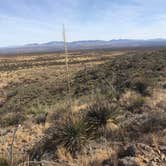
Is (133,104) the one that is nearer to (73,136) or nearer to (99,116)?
(99,116)

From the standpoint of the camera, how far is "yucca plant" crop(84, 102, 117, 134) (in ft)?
25.1

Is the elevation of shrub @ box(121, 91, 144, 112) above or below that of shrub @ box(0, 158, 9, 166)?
below

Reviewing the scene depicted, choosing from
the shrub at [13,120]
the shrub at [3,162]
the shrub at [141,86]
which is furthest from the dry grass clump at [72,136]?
the shrub at [141,86]

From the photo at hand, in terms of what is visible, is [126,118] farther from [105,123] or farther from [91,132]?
[91,132]

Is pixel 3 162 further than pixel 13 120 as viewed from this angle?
No

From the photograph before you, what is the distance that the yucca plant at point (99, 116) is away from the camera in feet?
25.1

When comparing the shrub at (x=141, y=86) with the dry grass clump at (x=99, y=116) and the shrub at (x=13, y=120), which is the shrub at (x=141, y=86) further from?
the shrub at (x=13, y=120)

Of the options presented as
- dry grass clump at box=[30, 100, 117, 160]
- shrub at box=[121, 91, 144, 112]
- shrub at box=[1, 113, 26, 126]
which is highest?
dry grass clump at box=[30, 100, 117, 160]

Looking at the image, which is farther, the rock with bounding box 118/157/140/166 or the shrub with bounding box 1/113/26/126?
the shrub with bounding box 1/113/26/126

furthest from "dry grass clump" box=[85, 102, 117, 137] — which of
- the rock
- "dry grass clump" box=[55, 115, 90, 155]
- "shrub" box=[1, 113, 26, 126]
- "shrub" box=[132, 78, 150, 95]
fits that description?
"shrub" box=[132, 78, 150, 95]

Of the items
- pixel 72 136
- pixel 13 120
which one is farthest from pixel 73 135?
pixel 13 120

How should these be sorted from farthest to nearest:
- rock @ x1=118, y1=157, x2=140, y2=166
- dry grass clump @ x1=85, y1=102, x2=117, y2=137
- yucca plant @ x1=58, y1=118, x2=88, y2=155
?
dry grass clump @ x1=85, y1=102, x2=117, y2=137 < yucca plant @ x1=58, y1=118, x2=88, y2=155 < rock @ x1=118, y1=157, x2=140, y2=166

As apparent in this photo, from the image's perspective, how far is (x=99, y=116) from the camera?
8.03m

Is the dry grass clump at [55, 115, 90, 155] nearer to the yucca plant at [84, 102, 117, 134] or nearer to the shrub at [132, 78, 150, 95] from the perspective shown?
the yucca plant at [84, 102, 117, 134]
